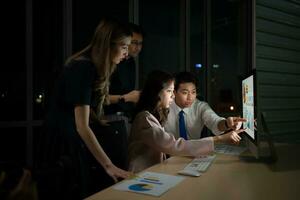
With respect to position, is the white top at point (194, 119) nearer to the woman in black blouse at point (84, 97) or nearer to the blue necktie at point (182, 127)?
the blue necktie at point (182, 127)

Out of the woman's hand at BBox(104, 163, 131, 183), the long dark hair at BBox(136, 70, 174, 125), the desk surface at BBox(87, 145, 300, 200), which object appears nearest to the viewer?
the desk surface at BBox(87, 145, 300, 200)

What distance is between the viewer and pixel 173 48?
12.3 feet

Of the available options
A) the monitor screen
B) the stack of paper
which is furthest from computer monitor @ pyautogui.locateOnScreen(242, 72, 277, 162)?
the stack of paper

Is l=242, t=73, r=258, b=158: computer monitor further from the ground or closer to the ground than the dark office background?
closer to the ground

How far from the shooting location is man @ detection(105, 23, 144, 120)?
225 centimetres

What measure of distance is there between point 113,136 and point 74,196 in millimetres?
378

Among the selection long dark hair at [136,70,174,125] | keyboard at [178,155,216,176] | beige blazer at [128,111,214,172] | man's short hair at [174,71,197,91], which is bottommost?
keyboard at [178,155,216,176]

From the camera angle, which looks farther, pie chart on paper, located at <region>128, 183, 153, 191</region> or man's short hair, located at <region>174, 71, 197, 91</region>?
man's short hair, located at <region>174, 71, 197, 91</region>

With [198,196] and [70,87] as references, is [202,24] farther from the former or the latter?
[198,196]

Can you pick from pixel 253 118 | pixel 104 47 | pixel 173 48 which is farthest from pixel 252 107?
pixel 173 48

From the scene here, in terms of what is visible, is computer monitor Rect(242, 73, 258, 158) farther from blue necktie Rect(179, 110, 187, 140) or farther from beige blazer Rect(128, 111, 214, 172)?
blue necktie Rect(179, 110, 187, 140)

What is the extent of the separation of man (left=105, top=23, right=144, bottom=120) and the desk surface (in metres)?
0.66

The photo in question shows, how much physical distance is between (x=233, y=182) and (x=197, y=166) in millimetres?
285

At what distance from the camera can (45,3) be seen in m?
2.71
